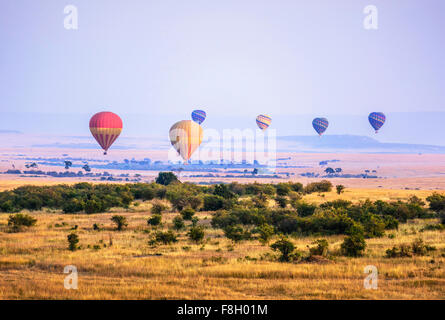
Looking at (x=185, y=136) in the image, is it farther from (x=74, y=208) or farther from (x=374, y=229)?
(x=374, y=229)

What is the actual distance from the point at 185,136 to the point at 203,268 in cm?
6022

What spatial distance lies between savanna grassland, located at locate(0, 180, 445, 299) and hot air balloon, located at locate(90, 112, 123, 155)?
48.8 metres

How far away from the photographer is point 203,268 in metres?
20.1

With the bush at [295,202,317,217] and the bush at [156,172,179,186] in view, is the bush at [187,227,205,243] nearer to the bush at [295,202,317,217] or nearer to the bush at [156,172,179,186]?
the bush at [295,202,317,217]

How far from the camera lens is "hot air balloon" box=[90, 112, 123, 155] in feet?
256

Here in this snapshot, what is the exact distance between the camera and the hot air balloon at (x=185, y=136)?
3142 inches

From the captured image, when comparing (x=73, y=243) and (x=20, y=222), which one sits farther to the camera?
(x=20, y=222)

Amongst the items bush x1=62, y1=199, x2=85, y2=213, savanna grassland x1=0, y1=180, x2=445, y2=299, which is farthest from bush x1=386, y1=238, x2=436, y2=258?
bush x1=62, y1=199, x2=85, y2=213

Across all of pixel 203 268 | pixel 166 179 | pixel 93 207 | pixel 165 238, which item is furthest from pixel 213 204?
pixel 166 179

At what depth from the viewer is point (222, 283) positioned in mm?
18031
